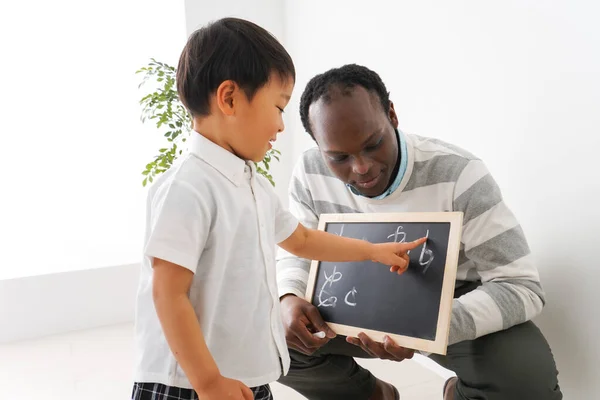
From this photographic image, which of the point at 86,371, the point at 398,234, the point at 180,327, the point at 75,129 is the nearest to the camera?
the point at 180,327

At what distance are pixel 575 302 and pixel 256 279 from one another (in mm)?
887

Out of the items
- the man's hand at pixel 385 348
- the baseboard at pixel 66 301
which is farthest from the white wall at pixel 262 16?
the man's hand at pixel 385 348

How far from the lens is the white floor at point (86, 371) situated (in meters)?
1.95

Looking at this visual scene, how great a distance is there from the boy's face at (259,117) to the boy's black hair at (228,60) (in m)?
0.01

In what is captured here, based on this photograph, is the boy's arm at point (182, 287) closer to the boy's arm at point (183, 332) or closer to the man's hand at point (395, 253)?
the boy's arm at point (183, 332)

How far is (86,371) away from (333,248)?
1.56m

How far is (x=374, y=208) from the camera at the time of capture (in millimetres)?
1479

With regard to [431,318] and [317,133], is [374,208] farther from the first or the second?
[431,318]

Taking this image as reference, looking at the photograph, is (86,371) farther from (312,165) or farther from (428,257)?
(428,257)

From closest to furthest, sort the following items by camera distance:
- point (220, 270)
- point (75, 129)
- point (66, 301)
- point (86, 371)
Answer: point (220, 270) → point (86, 371) → point (66, 301) → point (75, 129)

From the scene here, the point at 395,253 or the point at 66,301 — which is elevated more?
the point at 395,253

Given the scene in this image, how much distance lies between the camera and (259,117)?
3.17 feet

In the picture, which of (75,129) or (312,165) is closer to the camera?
(312,165)

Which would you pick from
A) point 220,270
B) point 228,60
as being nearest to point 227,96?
point 228,60
